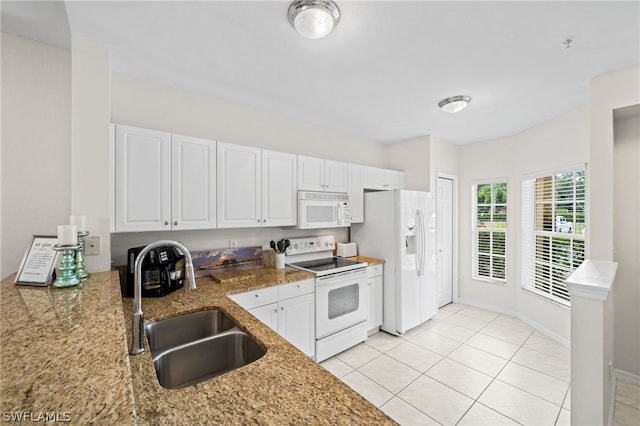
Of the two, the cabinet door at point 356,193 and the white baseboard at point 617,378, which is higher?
the cabinet door at point 356,193

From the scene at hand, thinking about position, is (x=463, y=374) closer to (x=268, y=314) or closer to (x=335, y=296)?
(x=335, y=296)

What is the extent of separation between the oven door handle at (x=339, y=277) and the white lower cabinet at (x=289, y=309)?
99 mm

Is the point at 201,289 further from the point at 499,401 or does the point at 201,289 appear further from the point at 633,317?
the point at 633,317

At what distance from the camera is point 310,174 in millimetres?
3129

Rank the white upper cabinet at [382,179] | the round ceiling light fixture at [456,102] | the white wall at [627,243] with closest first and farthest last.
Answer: the white wall at [627,243] → the round ceiling light fixture at [456,102] → the white upper cabinet at [382,179]

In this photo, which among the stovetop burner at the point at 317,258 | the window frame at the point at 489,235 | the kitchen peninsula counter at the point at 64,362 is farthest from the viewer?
the window frame at the point at 489,235

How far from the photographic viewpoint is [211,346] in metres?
1.40

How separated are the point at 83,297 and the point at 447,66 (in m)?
2.77

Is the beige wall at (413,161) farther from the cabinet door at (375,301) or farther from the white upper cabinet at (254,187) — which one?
the white upper cabinet at (254,187)

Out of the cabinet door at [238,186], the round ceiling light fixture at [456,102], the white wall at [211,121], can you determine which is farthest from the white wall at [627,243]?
the cabinet door at [238,186]

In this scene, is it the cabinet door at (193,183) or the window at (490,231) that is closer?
the cabinet door at (193,183)

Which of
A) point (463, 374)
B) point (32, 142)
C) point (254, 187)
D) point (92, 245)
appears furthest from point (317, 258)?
point (32, 142)

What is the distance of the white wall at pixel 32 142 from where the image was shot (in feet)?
6.06

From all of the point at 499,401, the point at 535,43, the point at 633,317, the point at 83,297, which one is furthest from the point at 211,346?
the point at 633,317
